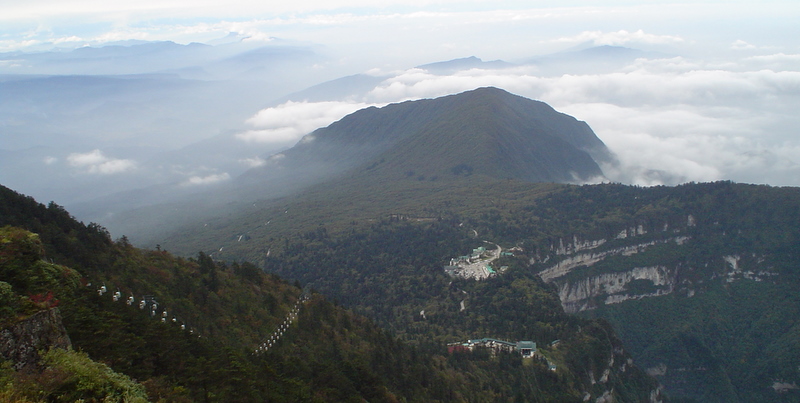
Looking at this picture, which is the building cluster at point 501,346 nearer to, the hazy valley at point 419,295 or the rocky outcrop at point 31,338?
the hazy valley at point 419,295

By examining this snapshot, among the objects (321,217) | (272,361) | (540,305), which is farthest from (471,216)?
(272,361)

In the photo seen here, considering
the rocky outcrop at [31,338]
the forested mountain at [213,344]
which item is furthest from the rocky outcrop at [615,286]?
the rocky outcrop at [31,338]

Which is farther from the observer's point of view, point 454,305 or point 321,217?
point 321,217

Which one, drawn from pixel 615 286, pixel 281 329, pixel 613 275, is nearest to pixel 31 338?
pixel 281 329

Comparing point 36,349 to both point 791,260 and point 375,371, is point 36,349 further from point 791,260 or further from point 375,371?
point 791,260

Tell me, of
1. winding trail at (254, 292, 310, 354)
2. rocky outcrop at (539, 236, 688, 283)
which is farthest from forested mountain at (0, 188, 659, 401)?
rocky outcrop at (539, 236, 688, 283)

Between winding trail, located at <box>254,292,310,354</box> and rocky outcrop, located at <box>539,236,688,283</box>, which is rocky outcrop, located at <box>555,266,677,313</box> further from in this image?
winding trail, located at <box>254,292,310,354</box>

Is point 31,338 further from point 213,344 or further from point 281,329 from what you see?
point 281,329
